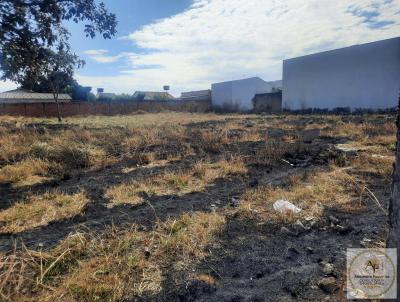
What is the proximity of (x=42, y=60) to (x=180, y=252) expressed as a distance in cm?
1169

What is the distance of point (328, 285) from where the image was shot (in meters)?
1.84

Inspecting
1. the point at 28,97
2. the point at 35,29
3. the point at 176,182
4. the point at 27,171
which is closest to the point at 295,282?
the point at 176,182

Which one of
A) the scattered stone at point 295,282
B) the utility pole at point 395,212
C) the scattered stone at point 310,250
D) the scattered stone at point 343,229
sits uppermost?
the utility pole at point 395,212

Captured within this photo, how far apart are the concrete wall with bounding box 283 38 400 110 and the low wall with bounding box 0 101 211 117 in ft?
35.0

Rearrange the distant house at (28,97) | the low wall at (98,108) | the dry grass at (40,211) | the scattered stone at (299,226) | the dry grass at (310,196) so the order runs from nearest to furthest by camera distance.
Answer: the scattered stone at (299,226), the dry grass at (40,211), the dry grass at (310,196), the low wall at (98,108), the distant house at (28,97)

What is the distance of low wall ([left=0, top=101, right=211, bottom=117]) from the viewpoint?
24578 millimetres

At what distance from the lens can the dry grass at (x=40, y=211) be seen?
2.95 metres

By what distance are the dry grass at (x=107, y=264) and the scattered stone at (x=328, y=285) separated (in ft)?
2.83

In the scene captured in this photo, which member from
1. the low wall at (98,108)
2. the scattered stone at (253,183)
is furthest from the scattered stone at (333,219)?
the low wall at (98,108)

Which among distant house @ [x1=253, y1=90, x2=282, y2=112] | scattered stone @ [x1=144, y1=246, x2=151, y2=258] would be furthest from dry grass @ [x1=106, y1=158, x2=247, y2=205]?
distant house @ [x1=253, y1=90, x2=282, y2=112]

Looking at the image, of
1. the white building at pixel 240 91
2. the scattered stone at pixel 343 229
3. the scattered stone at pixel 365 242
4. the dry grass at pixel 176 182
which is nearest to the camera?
the scattered stone at pixel 365 242

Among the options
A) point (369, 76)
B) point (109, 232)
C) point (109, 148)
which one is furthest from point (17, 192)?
point (369, 76)

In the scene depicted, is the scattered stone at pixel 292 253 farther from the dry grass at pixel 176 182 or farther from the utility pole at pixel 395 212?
the dry grass at pixel 176 182

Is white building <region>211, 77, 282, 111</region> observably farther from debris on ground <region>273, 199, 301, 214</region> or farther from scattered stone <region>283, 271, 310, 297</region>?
scattered stone <region>283, 271, 310, 297</region>
